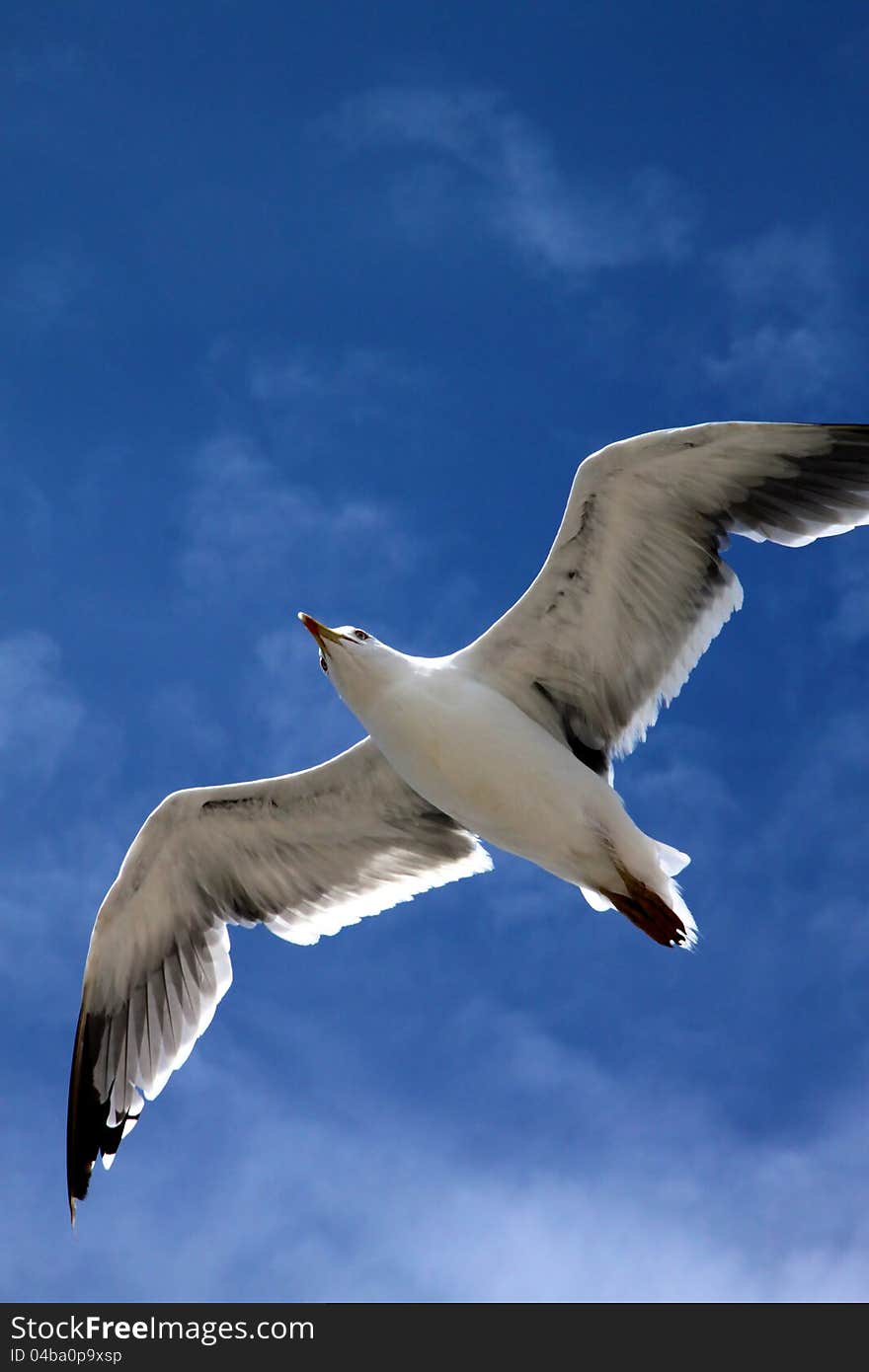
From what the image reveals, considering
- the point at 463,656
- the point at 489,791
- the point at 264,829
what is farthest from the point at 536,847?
the point at 264,829

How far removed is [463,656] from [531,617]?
535 mm

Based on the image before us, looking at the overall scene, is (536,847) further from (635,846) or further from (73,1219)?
(73,1219)

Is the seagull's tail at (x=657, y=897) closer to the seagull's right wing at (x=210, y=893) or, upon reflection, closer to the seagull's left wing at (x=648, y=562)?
the seagull's left wing at (x=648, y=562)

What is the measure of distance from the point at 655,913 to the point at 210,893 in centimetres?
360

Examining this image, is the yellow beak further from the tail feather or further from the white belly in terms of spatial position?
the tail feather

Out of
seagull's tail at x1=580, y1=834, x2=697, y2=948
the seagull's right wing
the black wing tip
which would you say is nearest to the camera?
seagull's tail at x1=580, y1=834, x2=697, y2=948

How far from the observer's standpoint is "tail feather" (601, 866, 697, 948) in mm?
10047

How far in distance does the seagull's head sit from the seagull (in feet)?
0.05

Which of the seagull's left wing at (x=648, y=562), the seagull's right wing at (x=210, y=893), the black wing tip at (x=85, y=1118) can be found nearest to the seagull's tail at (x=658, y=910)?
the seagull's left wing at (x=648, y=562)

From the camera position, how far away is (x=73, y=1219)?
38.1ft

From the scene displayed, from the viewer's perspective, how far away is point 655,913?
10102 millimetres

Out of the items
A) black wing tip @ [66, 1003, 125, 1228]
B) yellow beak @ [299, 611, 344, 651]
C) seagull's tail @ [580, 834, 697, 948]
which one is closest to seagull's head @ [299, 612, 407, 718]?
yellow beak @ [299, 611, 344, 651]

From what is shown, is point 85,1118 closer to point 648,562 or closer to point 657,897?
point 657,897

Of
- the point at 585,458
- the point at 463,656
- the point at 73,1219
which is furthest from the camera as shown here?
the point at 73,1219
